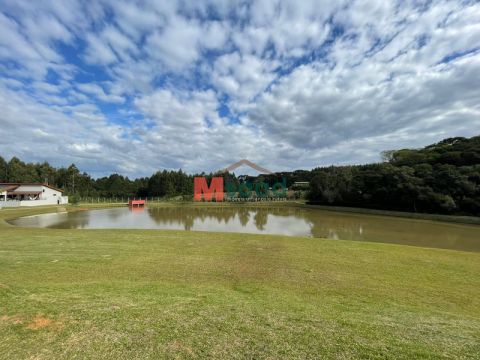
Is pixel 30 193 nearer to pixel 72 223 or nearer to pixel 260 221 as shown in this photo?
pixel 72 223

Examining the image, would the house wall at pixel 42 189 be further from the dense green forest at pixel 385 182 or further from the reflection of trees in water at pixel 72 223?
the reflection of trees in water at pixel 72 223

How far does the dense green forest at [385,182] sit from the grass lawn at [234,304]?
2123 centimetres

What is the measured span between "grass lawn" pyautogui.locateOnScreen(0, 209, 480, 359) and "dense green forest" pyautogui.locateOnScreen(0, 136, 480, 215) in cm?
2123

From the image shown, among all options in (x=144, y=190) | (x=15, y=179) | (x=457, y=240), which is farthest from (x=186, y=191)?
(x=457, y=240)

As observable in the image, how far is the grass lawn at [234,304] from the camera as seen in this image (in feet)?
8.68

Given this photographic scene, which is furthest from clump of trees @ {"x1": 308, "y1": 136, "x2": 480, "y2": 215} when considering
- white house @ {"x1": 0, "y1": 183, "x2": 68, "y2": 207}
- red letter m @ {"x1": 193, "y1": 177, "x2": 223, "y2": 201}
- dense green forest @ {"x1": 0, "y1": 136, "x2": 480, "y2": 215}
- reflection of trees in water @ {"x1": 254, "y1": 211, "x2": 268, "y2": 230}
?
white house @ {"x1": 0, "y1": 183, "x2": 68, "y2": 207}

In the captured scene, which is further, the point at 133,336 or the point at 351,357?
the point at 133,336

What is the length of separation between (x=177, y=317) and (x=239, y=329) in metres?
0.81

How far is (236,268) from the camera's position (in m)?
6.41

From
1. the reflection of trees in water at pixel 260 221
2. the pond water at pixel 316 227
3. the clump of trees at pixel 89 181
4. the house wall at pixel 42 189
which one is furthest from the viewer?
the clump of trees at pixel 89 181

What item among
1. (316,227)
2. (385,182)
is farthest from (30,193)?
(385,182)

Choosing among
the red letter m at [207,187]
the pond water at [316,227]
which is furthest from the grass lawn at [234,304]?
the red letter m at [207,187]

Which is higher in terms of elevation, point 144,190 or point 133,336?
point 144,190

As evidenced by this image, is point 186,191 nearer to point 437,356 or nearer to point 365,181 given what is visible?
point 365,181
